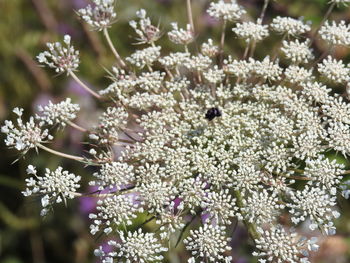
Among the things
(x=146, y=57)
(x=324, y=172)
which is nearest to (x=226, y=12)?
(x=146, y=57)

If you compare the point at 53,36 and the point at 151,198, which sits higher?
the point at 151,198

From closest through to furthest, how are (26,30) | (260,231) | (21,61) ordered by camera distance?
(260,231) → (21,61) → (26,30)

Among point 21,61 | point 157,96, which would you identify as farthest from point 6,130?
point 21,61

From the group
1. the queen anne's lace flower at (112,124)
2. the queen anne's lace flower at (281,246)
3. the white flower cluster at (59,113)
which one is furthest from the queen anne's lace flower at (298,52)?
the white flower cluster at (59,113)

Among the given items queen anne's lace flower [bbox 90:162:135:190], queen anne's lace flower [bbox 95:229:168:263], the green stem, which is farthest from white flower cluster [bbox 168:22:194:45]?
queen anne's lace flower [bbox 95:229:168:263]

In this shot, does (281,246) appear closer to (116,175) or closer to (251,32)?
(116,175)

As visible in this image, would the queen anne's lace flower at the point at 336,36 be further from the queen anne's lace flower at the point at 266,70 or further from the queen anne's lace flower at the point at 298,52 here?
the queen anne's lace flower at the point at 266,70

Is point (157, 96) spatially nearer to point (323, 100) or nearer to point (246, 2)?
point (323, 100)

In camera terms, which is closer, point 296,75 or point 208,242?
point 208,242
